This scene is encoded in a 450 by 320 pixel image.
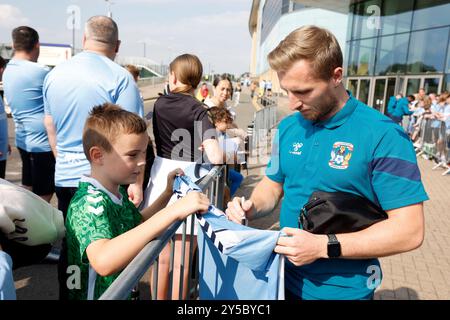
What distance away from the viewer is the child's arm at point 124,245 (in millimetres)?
1439

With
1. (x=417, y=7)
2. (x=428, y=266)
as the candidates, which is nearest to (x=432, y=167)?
(x=428, y=266)

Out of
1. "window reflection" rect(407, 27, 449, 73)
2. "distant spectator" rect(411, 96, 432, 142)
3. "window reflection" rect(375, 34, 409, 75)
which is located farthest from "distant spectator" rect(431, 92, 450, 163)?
"window reflection" rect(375, 34, 409, 75)

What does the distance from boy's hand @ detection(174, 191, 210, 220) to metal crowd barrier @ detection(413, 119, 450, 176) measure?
400 inches

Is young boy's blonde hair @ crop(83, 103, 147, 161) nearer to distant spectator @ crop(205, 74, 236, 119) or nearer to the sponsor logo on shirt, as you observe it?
the sponsor logo on shirt

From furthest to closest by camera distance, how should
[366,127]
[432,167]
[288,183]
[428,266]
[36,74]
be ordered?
1. [432,167]
2. [428,266]
3. [36,74]
4. [288,183]
5. [366,127]

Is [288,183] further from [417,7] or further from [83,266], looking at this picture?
[417,7]

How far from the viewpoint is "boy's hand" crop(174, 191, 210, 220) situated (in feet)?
5.08

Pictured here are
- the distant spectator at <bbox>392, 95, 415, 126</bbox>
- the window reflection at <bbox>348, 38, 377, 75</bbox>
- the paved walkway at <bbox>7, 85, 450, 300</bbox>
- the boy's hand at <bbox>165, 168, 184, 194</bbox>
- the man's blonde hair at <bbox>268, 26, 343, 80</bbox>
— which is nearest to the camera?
the man's blonde hair at <bbox>268, 26, 343, 80</bbox>

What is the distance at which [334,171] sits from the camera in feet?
5.17

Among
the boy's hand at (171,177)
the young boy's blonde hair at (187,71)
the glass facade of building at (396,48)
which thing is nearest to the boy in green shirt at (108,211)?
the boy's hand at (171,177)

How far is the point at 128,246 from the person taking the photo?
1.44 m

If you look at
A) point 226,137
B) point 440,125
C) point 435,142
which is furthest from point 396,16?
point 226,137

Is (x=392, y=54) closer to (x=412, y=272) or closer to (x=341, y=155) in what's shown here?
(x=412, y=272)
